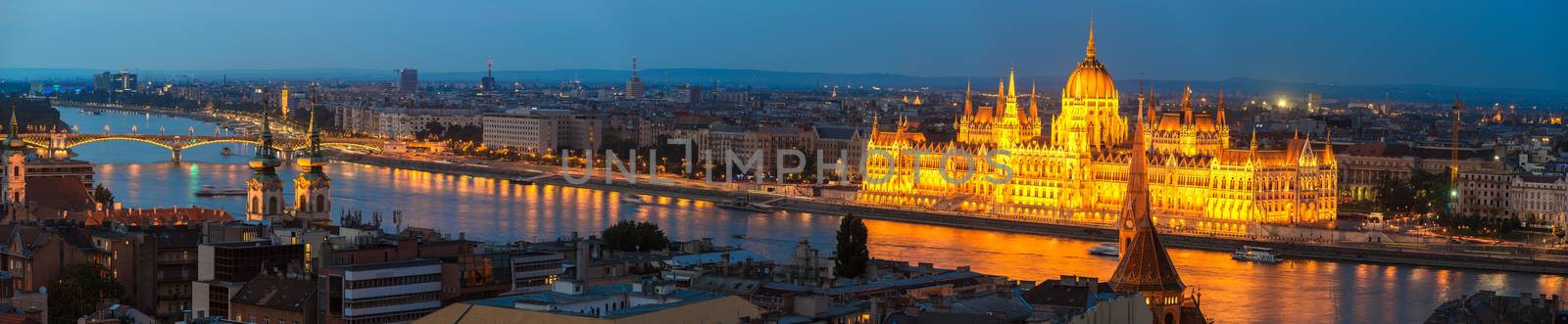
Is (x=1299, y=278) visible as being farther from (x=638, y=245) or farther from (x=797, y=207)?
(x=797, y=207)

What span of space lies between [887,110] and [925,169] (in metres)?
41.4

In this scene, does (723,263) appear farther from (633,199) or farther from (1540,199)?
(633,199)

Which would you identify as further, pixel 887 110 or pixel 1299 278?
pixel 887 110

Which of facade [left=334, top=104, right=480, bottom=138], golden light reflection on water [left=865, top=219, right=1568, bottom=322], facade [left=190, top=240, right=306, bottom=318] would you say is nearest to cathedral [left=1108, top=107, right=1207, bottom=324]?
facade [left=190, top=240, right=306, bottom=318]

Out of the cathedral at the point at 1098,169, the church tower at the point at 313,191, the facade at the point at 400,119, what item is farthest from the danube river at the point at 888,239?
the facade at the point at 400,119

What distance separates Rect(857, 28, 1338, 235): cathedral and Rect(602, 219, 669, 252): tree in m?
16.1

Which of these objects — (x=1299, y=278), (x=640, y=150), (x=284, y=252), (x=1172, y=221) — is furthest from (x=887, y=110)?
(x=284, y=252)

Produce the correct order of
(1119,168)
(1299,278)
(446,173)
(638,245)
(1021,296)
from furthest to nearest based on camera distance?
1. (446,173)
2. (1119,168)
3. (1299,278)
4. (638,245)
5. (1021,296)

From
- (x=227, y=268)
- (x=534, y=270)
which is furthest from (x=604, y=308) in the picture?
(x=227, y=268)

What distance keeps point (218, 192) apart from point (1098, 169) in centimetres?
1540

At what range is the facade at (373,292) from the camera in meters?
14.1

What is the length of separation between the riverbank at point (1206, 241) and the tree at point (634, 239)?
44.9 feet

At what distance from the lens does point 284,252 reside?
16.2 m

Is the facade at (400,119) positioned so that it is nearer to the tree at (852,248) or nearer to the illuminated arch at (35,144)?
the illuminated arch at (35,144)
